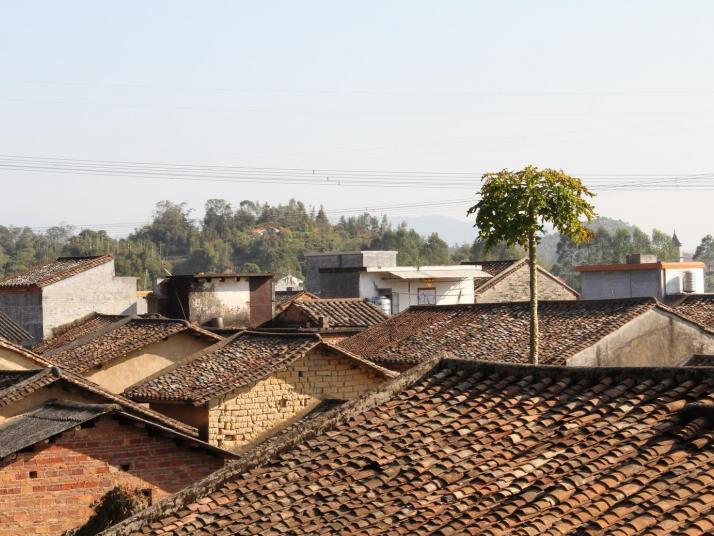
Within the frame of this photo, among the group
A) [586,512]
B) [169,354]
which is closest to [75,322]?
[169,354]

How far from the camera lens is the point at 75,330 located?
40.1 metres

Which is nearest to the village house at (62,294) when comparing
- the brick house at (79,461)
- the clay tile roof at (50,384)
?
the clay tile roof at (50,384)

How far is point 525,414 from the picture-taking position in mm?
10750

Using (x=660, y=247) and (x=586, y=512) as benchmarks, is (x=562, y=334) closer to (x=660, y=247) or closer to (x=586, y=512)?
(x=586, y=512)

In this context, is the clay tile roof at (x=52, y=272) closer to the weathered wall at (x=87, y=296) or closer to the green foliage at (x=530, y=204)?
the weathered wall at (x=87, y=296)

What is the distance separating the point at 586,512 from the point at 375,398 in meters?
3.74

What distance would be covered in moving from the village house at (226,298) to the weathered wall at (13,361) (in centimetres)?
1741

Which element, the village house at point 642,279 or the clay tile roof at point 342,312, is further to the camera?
the village house at point 642,279

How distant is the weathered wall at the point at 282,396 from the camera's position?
2305cm

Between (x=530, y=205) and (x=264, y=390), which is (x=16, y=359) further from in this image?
(x=530, y=205)

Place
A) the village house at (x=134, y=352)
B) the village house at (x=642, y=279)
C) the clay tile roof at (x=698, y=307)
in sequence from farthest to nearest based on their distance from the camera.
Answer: the village house at (x=642, y=279), the clay tile roof at (x=698, y=307), the village house at (x=134, y=352)

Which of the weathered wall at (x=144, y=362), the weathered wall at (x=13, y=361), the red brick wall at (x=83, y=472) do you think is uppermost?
the weathered wall at (x=13, y=361)

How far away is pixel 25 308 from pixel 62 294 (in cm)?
142

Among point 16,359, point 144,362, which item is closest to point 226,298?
point 144,362
